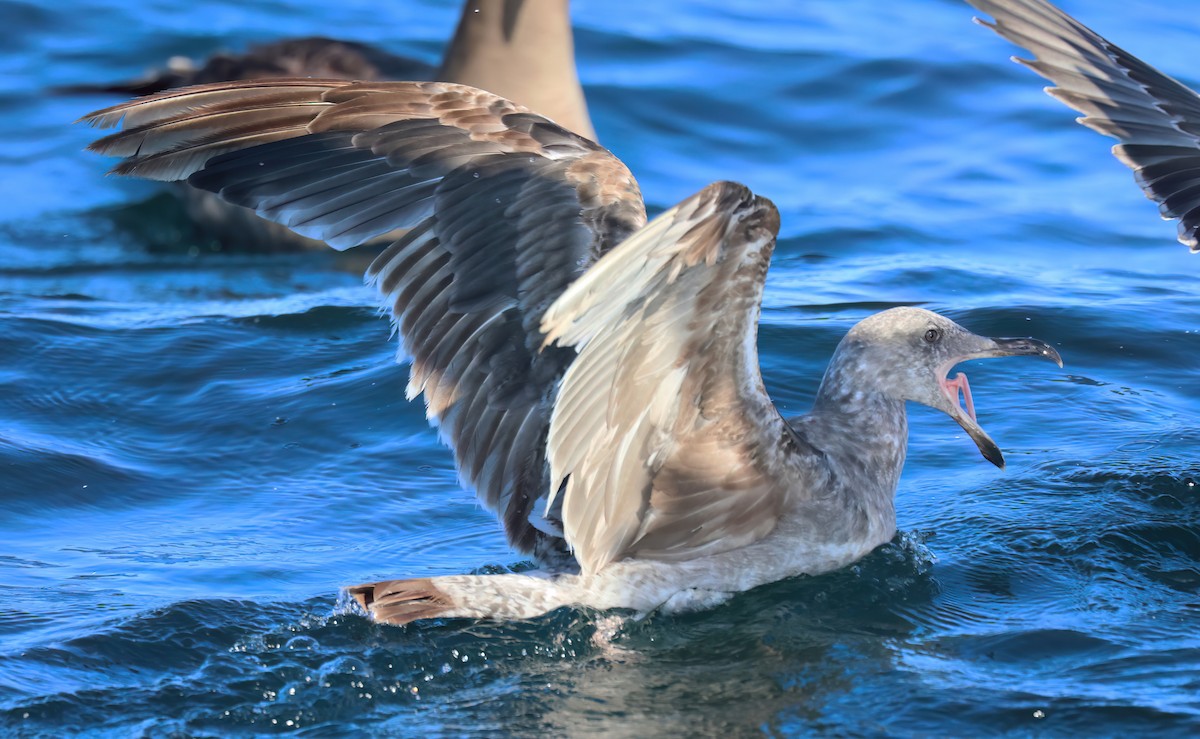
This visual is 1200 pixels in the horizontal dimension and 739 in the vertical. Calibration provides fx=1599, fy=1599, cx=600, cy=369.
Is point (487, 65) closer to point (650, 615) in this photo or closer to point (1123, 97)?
point (1123, 97)

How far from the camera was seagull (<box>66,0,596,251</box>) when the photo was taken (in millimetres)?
7930

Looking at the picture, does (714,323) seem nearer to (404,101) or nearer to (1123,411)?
(404,101)

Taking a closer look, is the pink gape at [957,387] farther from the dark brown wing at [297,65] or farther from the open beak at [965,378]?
the dark brown wing at [297,65]

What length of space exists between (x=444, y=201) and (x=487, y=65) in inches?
125

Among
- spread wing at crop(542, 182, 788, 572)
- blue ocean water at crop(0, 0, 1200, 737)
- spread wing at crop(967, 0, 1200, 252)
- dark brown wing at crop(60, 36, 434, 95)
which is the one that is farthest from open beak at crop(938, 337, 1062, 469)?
dark brown wing at crop(60, 36, 434, 95)

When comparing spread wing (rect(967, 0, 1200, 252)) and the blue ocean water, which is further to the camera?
spread wing (rect(967, 0, 1200, 252))

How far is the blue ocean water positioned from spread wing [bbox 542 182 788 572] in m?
0.28

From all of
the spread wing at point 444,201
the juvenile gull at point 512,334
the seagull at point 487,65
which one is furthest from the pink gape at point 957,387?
the seagull at point 487,65

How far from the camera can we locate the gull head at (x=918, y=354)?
537cm

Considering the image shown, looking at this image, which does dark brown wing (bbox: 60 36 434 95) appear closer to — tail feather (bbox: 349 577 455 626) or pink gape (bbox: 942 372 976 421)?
pink gape (bbox: 942 372 976 421)

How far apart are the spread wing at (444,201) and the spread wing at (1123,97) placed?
95.1 inches

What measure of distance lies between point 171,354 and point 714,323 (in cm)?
395

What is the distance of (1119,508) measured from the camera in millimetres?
5551

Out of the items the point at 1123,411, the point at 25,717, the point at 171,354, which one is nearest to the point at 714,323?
the point at 25,717
